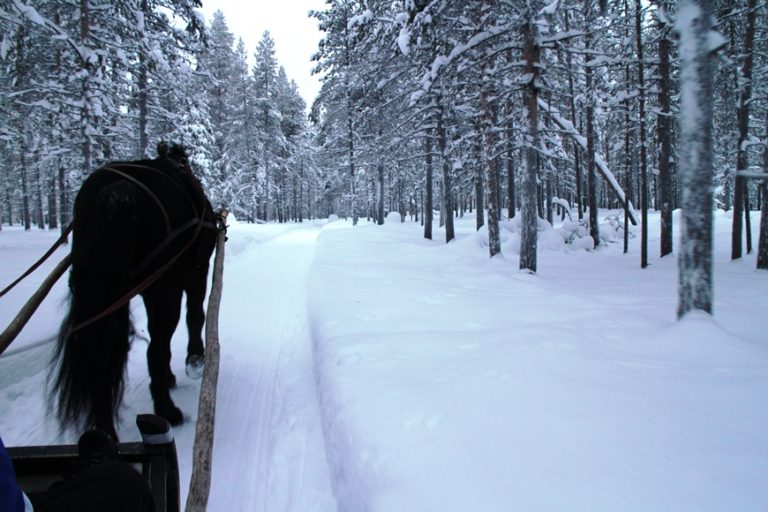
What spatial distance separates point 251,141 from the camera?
37438 mm

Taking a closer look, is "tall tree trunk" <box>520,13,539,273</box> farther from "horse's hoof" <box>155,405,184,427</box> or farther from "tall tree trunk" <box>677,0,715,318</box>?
"horse's hoof" <box>155,405,184,427</box>

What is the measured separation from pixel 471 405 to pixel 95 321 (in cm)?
257

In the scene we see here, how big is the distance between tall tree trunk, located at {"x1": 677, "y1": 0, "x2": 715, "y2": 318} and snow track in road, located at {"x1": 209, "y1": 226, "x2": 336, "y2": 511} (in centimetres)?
408

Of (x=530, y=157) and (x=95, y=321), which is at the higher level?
(x=530, y=157)

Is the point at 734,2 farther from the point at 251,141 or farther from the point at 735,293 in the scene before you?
the point at 251,141

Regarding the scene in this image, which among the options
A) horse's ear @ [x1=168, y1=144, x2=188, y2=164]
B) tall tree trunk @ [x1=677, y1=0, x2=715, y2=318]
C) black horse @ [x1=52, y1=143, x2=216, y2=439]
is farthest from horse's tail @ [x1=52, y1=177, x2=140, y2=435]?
tall tree trunk @ [x1=677, y1=0, x2=715, y2=318]

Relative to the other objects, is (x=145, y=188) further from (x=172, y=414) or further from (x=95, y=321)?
(x=172, y=414)

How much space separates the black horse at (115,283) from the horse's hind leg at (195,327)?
2.62 feet

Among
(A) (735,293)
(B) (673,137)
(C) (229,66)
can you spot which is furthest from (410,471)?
(C) (229,66)

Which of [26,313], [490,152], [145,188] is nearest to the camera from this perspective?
[26,313]

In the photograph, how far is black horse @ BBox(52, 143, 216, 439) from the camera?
8.38ft

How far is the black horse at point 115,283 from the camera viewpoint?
8.38ft

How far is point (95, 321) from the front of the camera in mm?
2529

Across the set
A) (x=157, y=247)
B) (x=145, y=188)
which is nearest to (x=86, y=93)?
(x=145, y=188)
